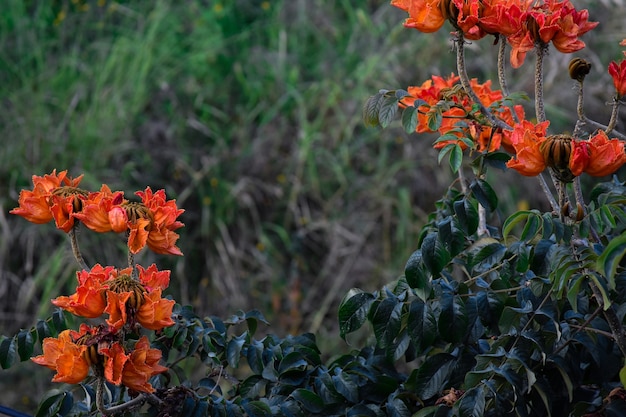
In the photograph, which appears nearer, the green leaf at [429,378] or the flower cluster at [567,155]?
the flower cluster at [567,155]

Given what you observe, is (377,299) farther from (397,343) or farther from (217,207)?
(217,207)

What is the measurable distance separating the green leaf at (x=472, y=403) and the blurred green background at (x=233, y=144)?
200 centimetres

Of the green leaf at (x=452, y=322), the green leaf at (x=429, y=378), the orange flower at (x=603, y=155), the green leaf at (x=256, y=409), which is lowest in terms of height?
the green leaf at (x=256, y=409)

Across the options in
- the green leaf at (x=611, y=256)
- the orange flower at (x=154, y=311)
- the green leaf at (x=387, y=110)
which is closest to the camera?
the green leaf at (x=611, y=256)

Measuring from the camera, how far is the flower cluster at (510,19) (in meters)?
1.22

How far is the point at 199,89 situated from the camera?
3.87 m

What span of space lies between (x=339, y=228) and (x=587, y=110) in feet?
3.76

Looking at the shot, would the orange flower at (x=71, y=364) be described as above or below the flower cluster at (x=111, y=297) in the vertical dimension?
below

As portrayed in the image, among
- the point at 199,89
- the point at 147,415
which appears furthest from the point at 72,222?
the point at 199,89

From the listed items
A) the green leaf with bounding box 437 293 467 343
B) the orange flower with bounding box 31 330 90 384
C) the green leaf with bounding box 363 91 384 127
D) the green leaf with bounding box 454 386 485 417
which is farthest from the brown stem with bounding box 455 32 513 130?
the orange flower with bounding box 31 330 90 384

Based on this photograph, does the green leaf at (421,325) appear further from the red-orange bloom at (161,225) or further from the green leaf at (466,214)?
the red-orange bloom at (161,225)

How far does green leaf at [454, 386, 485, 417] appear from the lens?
112 centimetres

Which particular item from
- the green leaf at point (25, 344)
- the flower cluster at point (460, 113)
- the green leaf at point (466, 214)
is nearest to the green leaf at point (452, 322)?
the green leaf at point (466, 214)

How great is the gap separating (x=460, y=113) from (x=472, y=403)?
0.50m
